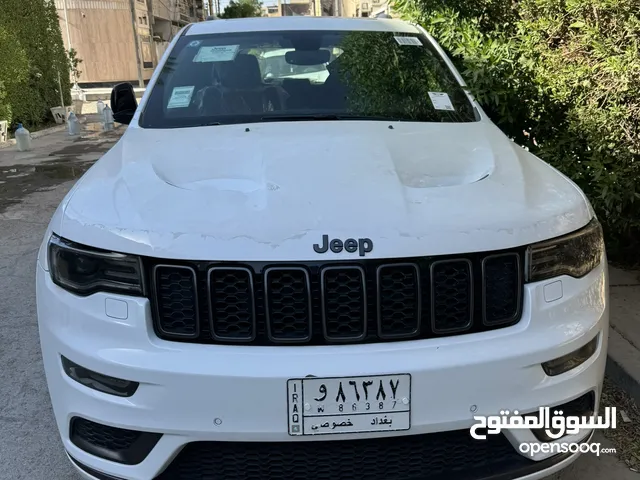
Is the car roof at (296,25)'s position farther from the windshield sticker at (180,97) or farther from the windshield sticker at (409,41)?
the windshield sticker at (180,97)

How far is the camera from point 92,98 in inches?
1057

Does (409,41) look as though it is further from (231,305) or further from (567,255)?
(231,305)

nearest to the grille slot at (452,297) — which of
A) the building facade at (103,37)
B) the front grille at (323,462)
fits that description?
the front grille at (323,462)

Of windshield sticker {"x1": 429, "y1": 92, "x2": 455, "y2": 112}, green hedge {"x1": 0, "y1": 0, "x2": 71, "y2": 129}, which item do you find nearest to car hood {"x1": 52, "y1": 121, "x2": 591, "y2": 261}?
windshield sticker {"x1": 429, "y1": 92, "x2": 455, "y2": 112}

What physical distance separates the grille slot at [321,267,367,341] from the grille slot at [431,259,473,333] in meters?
0.22

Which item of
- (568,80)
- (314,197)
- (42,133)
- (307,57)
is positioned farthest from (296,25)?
(42,133)

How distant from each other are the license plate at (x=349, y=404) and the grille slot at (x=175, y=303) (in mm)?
355

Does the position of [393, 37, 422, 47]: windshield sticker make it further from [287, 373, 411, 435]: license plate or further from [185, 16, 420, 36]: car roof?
[287, 373, 411, 435]: license plate

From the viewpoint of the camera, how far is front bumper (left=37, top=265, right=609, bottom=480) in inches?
68.1

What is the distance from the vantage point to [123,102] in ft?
11.6

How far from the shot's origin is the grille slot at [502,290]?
1.86 metres

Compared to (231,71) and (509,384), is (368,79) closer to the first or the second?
(231,71)

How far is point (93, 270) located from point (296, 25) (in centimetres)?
230

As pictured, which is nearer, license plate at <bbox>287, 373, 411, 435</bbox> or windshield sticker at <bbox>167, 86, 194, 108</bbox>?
license plate at <bbox>287, 373, 411, 435</bbox>
